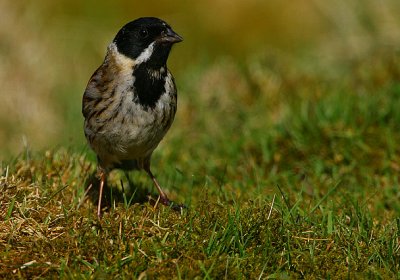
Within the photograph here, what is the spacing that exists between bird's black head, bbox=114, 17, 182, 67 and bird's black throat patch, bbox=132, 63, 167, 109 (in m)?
0.07

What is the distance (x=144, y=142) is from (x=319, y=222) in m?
1.22

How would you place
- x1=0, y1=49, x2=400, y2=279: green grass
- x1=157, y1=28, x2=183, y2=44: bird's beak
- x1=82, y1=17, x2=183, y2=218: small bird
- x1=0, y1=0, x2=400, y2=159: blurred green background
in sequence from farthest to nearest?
x1=0, y1=0, x2=400, y2=159: blurred green background → x1=157, y1=28, x2=183, y2=44: bird's beak → x1=82, y1=17, x2=183, y2=218: small bird → x1=0, y1=49, x2=400, y2=279: green grass

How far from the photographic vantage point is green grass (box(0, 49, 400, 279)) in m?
4.16

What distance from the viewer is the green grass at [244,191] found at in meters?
4.16

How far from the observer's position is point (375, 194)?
5656mm

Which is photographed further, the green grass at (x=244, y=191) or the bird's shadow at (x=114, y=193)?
the bird's shadow at (x=114, y=193)

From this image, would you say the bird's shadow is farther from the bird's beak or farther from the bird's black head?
the bird's beak

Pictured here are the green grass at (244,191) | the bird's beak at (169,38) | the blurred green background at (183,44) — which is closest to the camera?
the green grass at (244,191)

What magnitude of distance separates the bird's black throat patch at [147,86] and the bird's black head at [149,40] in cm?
7

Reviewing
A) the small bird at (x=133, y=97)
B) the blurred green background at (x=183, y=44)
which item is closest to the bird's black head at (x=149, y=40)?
the small bird at (x=133, y=97)

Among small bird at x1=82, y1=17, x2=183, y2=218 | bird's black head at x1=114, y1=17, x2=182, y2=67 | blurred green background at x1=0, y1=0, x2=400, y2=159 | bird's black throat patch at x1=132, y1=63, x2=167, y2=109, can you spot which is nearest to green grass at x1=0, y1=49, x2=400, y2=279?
blurred green background at x1=0, y1=0, x2=400, y2=159

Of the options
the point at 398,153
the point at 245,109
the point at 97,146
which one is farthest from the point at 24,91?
the point at 398,153

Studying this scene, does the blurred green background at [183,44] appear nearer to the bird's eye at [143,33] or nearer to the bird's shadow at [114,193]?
the bird's shadow at [114,193]

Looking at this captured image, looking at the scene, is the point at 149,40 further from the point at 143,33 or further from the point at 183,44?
the point at 183,44
